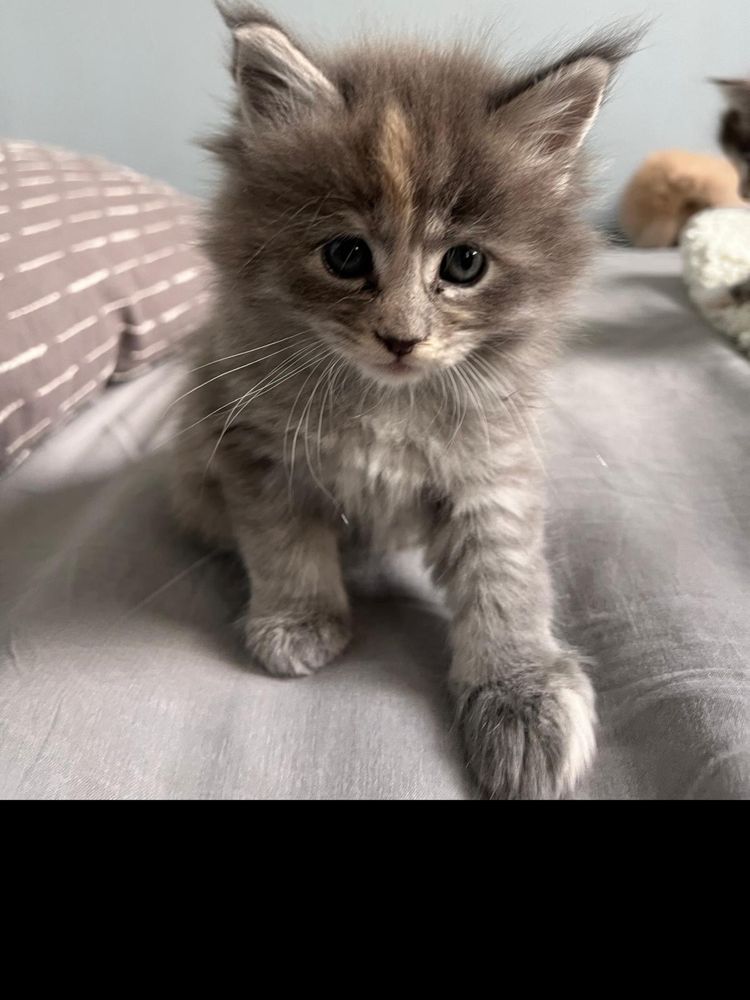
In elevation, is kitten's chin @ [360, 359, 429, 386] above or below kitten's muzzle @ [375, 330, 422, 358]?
below

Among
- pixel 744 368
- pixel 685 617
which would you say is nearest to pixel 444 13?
pixel 744 368

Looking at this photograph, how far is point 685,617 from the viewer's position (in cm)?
89

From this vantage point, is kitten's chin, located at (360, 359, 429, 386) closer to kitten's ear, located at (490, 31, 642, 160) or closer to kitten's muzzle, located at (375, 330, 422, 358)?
kitten's muzzle, located at (375, 330, 422, 358)

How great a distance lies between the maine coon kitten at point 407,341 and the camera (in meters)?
0.78

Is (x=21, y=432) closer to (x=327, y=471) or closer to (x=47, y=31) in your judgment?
(x=327, y=471)

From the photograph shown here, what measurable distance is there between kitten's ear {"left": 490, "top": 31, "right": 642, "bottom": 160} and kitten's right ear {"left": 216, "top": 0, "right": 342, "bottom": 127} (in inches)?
7.2

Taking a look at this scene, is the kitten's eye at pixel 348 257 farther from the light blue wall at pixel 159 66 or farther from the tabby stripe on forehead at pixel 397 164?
the light blue wall at pixel 159 66

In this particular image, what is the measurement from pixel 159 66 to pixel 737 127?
1468mm

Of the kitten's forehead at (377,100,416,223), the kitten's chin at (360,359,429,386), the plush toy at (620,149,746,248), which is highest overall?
the kitten's forehead at (377,100,416,223)

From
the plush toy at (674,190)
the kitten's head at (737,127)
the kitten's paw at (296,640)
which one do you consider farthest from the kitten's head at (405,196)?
the plush toy at (674,190)

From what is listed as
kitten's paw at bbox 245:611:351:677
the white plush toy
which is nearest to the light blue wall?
the white plush toy

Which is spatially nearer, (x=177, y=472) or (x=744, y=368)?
(x=177, y=472)

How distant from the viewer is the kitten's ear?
0.79 meters
